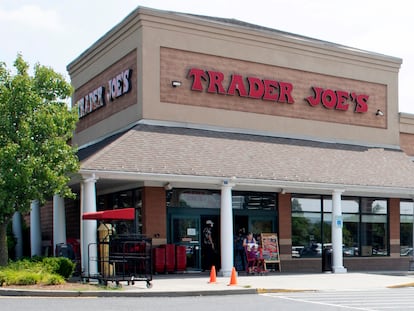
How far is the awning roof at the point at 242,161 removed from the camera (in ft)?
72.3

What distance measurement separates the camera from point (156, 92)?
25656 mm

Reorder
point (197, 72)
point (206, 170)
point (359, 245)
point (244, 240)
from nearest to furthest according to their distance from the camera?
point (206, 170) < point (244, 240) < point (197, 72) < point (359, 245)

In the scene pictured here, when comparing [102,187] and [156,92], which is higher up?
[156,92]

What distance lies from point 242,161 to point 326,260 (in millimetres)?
5232

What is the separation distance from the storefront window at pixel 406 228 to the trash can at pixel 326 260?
598 centimetres

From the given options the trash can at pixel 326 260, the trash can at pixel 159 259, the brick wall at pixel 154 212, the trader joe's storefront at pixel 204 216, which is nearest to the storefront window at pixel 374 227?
the trash can at pixel 326 260

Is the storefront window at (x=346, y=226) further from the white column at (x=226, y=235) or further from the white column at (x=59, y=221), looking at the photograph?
the white column at (x=59, y=221)

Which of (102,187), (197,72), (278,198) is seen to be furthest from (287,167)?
(102,187)

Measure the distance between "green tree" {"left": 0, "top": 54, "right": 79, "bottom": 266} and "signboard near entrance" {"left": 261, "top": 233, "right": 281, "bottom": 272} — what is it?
8477mm

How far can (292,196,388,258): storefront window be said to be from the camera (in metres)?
27.8

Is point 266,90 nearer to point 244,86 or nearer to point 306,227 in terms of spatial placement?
point 244,86

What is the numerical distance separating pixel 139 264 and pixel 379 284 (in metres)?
8.15

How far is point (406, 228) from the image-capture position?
30.9 metres

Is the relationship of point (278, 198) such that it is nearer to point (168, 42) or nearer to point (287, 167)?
point (287, 167)
